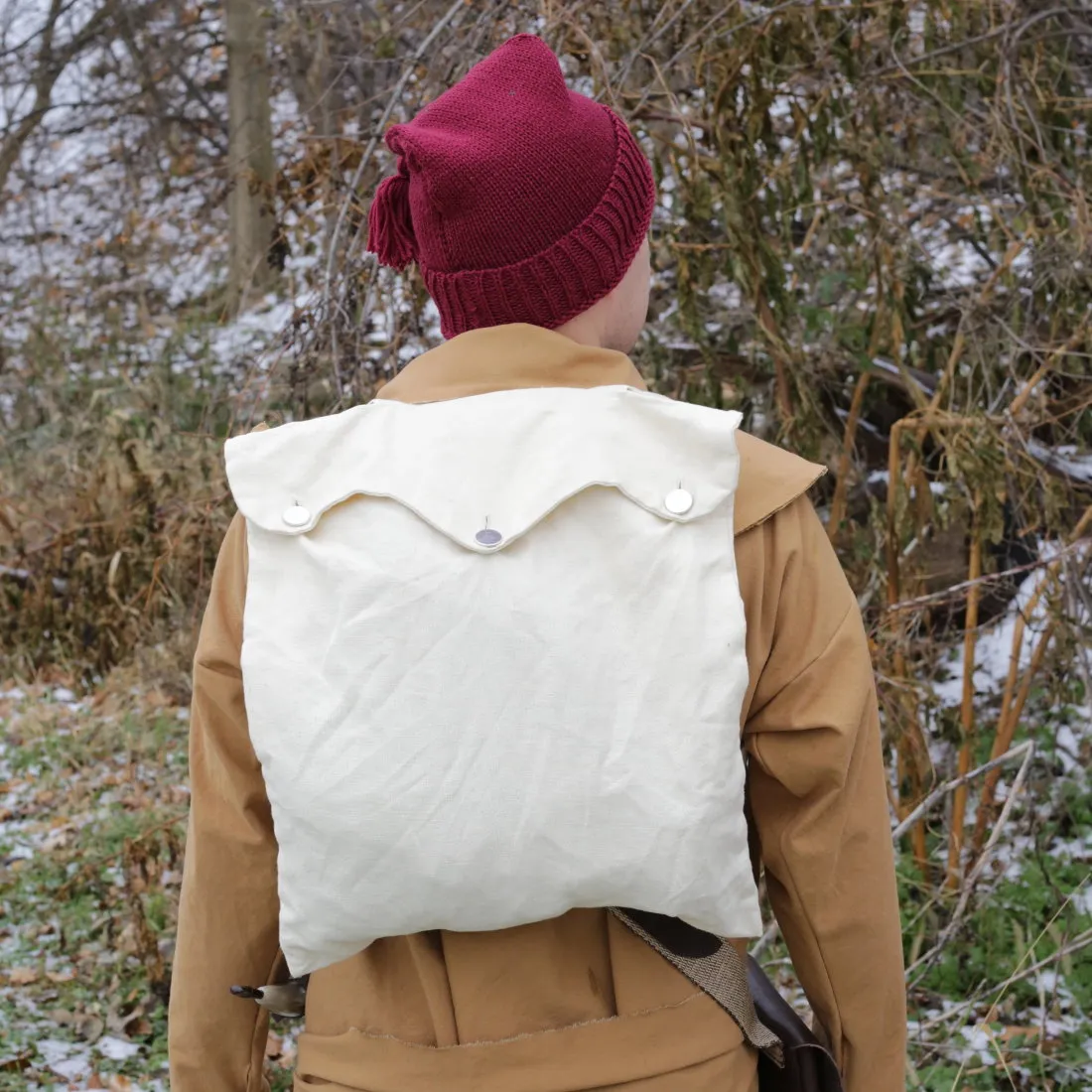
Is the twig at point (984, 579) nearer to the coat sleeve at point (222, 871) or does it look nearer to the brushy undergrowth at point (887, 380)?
the brushy undergrowth at point (887, 380)

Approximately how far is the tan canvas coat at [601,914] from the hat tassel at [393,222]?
7.3 inches

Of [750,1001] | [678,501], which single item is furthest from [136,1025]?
[678,501]

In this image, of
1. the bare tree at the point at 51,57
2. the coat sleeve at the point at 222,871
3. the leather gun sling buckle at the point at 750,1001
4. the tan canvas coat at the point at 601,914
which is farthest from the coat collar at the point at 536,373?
the bare tree at the point at 51,57

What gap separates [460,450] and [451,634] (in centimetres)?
20

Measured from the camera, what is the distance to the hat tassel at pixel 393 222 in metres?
1.47

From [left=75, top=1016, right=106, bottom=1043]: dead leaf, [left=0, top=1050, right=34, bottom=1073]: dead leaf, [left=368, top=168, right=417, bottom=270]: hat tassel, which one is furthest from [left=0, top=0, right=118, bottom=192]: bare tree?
[left=368, top=168, right=417, bottom=270]: hat tassel

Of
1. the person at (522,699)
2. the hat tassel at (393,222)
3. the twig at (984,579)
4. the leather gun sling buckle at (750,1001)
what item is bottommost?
the twig at (984,579)

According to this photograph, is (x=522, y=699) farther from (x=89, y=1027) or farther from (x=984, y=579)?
(x=89, y=1027)

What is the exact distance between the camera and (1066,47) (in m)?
3.44

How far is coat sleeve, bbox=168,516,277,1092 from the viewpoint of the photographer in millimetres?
1409

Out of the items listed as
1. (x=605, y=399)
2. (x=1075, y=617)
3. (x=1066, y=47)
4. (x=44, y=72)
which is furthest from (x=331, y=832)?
(x=44, y=72)

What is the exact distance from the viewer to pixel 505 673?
46.6 inches

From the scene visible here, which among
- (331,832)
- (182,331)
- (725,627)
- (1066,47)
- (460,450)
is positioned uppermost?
(1066,47)

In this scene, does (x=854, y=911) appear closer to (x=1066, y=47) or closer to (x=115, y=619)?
Result: (x=1066, y=47)
